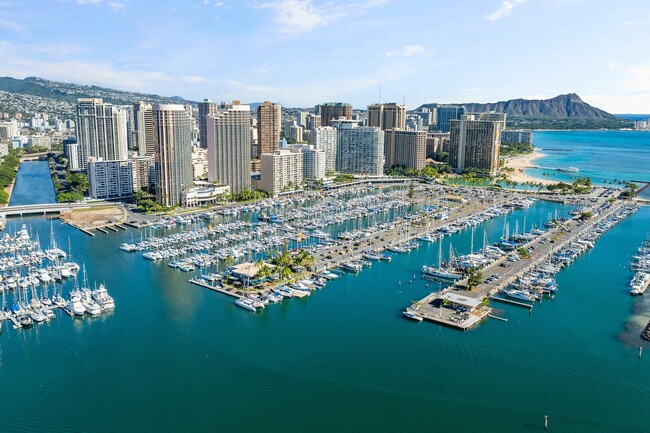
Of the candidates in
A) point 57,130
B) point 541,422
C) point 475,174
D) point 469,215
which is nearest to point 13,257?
point 541,422

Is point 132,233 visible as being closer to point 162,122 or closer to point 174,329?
point 162,122

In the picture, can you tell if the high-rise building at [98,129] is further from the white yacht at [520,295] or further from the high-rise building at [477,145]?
the white yacht at [520,295]

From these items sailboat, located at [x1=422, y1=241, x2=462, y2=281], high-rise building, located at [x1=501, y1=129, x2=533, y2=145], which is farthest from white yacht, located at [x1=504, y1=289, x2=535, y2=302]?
high-rise building, located at [x1=501, y1=129, x2=533, y2=145]

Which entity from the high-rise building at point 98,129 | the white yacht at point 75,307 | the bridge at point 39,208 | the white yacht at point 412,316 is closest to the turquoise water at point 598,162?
the white yacht at point 412,316

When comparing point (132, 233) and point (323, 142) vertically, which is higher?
point (323, 142)

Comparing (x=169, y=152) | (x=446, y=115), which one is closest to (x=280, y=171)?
(x=169, y=152)

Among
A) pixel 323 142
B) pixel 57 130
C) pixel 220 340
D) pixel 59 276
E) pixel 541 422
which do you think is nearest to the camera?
pixel 541 422
